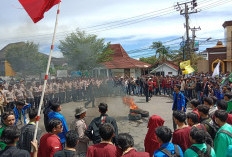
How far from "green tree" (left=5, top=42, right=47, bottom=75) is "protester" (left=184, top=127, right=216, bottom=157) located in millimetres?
20835

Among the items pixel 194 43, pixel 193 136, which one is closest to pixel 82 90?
pixel 193 136

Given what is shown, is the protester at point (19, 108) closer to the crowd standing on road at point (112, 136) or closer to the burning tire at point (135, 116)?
the crowd standing on road at point (112, 136)

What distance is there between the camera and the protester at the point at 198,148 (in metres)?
2.44

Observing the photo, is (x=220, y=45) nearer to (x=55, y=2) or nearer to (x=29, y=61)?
(x=29, y=61)

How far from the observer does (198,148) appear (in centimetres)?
248

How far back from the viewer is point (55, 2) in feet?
11.9

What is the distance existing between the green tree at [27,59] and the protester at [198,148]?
68.4 ft

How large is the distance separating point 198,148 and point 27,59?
21412 mm

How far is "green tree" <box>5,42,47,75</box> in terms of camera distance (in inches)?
815

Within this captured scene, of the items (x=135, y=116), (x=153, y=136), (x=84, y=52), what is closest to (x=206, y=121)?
(x=153, y=136)

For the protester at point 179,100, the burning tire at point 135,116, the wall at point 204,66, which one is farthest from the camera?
the wall at point 204,66

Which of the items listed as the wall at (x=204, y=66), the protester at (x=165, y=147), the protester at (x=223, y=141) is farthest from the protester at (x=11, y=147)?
the wall at (x=204, y=66)

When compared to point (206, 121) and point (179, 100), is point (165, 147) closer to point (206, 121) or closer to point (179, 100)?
point (206, 121)

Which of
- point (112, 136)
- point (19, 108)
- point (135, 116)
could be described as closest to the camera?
point (112, 136)
